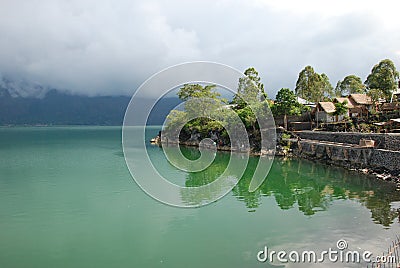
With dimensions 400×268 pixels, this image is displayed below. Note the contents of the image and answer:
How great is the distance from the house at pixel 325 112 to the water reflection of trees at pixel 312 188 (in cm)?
888

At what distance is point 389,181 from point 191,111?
33404mm

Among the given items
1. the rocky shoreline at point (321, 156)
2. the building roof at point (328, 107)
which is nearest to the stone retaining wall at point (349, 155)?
the rocky shoreline at point (321, 156)

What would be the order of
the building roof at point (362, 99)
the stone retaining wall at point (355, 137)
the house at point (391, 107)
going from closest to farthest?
the stone retaining wall at point (355, 137), the house at point (391, 107), the building roof at point (362, 99)

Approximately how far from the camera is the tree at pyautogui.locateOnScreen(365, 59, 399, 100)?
149 ft

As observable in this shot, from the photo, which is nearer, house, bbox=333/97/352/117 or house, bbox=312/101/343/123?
house, bbox=333/97/352/117

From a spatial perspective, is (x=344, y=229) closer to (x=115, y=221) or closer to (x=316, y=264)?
(x=316, y=264)

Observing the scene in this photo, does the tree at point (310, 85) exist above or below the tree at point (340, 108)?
above

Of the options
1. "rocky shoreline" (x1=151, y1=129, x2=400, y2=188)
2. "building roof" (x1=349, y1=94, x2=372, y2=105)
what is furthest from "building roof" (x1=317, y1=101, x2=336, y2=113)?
"rocky shoreline" (x1=151, y1=129, x2=400, y2=188)

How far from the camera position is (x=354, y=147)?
30.2 metres

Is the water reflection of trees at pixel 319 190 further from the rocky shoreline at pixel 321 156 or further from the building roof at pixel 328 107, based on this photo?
the building roof at pixel 328 107

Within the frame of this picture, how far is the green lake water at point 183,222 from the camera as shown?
13383 millimetres

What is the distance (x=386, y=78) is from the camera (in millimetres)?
45438

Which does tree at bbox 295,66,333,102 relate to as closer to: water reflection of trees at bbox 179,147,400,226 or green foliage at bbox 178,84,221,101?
green foliage at bbox 178,84,221,101

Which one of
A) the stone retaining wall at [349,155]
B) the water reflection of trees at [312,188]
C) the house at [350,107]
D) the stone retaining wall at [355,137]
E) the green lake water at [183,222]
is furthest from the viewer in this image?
the house at [350,107]
